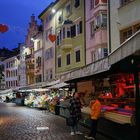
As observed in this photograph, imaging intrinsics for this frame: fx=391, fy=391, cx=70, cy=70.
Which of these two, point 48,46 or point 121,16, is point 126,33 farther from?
point 48,46

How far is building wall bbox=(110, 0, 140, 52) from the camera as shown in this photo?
24.5 m

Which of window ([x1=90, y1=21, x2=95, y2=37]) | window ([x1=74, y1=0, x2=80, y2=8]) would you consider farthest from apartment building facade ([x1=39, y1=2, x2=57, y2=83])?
window ([x1=90, y1=21, x2=95, y2=37])

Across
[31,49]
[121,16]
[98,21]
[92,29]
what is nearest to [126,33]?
[121,16]

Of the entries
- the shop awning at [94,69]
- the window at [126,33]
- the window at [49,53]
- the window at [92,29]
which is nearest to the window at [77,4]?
the window at [92,29]

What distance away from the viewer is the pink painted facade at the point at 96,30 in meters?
33.0

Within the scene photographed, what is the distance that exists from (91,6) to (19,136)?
21.0 metres

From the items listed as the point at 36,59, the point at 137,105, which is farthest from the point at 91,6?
the point at 36,59

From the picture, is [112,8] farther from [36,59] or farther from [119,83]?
[36,59]

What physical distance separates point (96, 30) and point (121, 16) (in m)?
7.56

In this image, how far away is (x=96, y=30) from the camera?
3378cm

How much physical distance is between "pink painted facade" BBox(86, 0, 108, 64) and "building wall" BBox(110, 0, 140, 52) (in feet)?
16.6

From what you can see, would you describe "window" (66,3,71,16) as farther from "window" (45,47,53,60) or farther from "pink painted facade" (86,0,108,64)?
"window" (45,47,53,60)

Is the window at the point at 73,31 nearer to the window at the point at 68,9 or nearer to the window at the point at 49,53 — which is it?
the window at the point at 68,9

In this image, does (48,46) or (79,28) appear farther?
(48,46)
